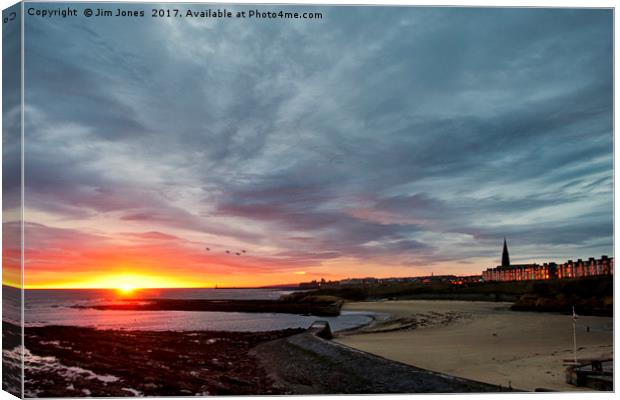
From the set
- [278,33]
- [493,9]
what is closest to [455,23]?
[493,9]

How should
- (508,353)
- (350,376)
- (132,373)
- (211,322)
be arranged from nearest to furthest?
(132,373) < (350,376) < (508,353) < (211,322)

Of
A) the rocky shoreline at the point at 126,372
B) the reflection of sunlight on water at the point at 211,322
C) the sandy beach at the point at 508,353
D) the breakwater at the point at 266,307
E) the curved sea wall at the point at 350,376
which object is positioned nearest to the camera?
the rocky shoreline at the point at 126,372

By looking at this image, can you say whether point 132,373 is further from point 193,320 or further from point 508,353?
point 193,320

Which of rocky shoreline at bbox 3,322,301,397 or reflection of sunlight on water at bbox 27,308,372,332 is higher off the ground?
rocky shoreline at bbox 3,322,301,397

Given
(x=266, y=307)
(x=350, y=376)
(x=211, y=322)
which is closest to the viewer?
(x=350, y=376)

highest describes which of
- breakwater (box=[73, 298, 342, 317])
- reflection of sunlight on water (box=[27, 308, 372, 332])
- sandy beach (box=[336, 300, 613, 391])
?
sandy beach (box=[336, 300, 613, 391])

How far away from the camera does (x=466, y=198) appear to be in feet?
38.4

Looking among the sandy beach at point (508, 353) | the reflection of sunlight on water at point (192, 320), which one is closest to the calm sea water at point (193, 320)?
the reflection of sunlight on water at point (192, 320)

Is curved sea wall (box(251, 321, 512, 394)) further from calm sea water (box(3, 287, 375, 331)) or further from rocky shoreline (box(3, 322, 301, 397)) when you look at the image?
calm sea water (box(3, 287, 375, 331))

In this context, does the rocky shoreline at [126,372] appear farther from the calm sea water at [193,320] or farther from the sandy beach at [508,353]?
the calm sea water at [193,320]

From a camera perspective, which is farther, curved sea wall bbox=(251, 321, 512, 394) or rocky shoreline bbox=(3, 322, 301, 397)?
curved sea wall bbox=(251, 321, 512, 394)

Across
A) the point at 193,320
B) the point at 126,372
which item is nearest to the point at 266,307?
the point at 193,320

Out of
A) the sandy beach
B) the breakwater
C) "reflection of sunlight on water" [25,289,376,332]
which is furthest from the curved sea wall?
the breakwater

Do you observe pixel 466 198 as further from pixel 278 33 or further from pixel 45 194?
pixel 45 194
